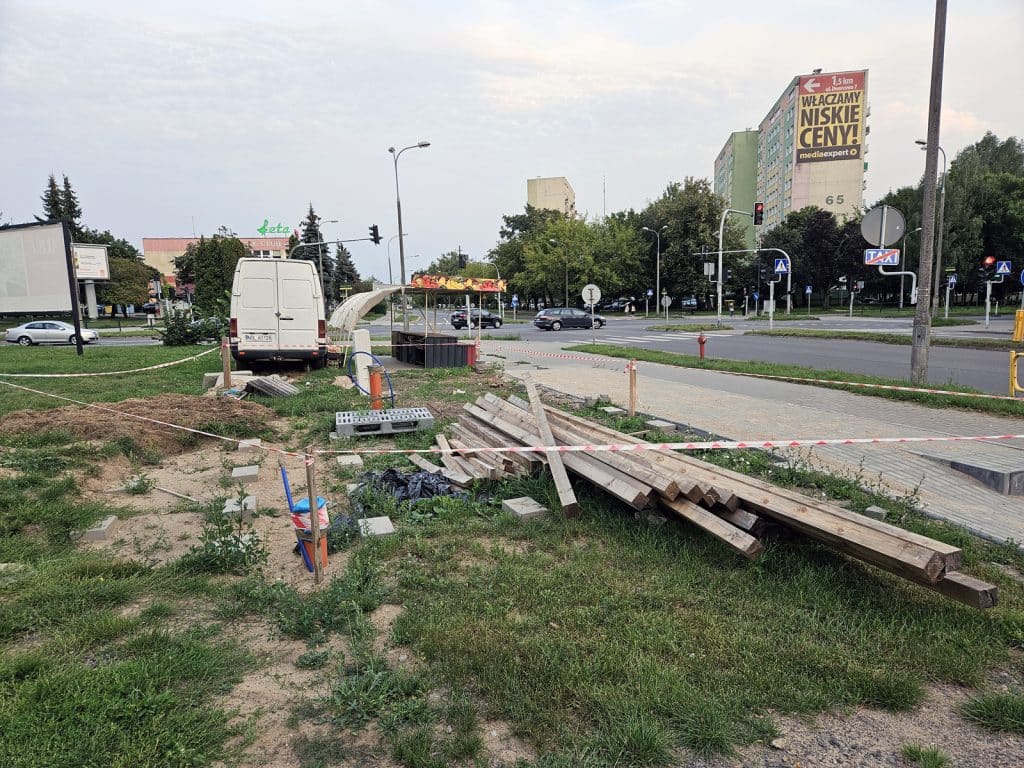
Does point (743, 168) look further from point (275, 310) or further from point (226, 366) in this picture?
point (226, 366)

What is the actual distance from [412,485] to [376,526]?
1.02 meters

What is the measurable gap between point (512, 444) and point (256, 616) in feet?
11.0

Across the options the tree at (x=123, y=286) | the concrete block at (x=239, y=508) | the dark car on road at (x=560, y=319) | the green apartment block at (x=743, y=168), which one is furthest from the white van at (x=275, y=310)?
the green apartment block at (x=743, y=168)

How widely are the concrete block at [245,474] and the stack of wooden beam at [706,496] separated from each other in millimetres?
1694

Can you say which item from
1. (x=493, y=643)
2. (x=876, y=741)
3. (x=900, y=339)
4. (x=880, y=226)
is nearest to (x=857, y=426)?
(x=880, y=226)

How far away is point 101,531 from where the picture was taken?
4.61 m

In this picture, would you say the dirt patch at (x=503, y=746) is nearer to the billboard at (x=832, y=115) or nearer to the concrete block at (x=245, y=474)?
the concrete block at (x=245, y=474)

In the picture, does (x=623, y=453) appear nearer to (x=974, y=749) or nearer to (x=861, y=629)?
(x=861, y=629)

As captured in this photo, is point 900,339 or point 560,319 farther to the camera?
point 560,319

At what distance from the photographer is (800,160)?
289ft

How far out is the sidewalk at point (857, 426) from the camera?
540cm

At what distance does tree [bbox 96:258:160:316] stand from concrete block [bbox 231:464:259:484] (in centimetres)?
6728

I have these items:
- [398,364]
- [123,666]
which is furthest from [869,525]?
[398,364]

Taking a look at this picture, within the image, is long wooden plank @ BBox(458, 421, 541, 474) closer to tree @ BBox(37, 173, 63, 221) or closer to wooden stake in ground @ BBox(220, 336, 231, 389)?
wooden stake in ground @ BBox(220, 336, 231, 389)
